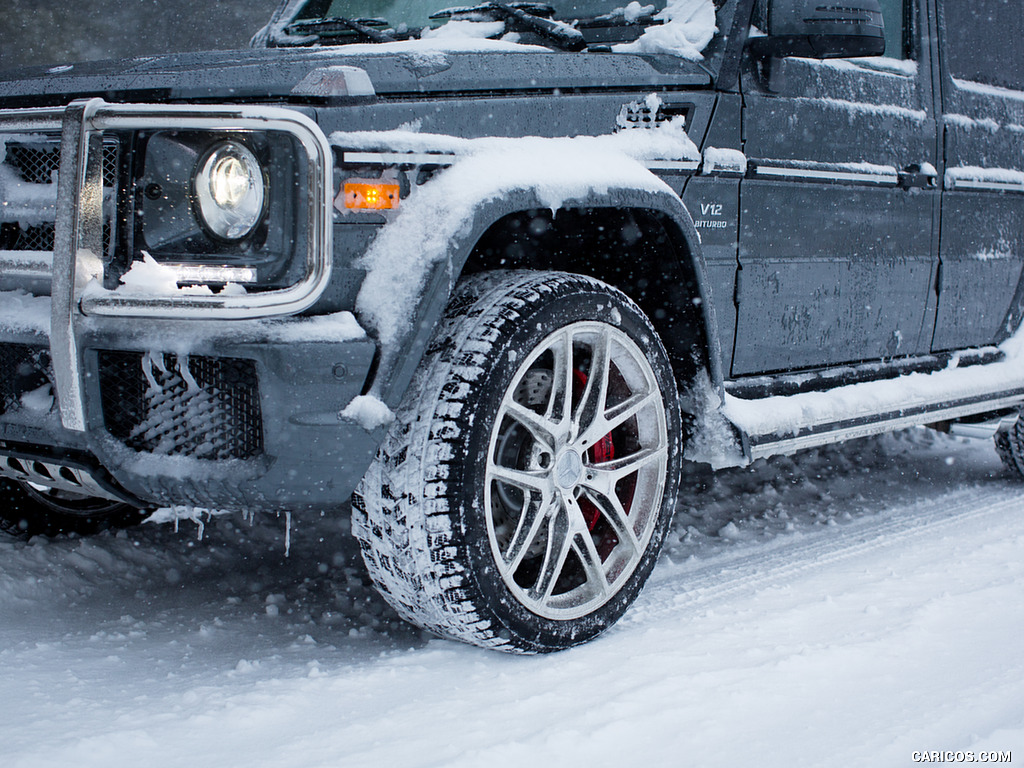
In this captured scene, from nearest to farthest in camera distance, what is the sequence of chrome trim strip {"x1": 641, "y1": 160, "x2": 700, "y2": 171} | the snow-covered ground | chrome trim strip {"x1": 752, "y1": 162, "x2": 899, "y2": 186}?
1. the snow-covered ground
2. chrome trim strip {"x1": 641, "y1": 160, "x2": 700, "y2": 171}
3. chrome trim strip {"x1": 752, "y1": 162, "x2": 899, "y2": 186}

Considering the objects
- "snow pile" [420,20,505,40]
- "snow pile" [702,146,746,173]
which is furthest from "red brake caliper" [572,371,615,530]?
"snow pile" [420,20,505,40]

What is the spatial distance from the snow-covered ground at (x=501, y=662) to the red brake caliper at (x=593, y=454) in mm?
289

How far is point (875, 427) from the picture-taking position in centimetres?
355

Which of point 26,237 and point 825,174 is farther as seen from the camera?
point 825,174

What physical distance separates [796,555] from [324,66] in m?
2.23

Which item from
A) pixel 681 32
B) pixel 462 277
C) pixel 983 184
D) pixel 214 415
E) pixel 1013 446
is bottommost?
pixel 1013 446

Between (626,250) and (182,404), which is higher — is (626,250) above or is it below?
above

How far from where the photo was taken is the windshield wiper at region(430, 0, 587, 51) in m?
2.92

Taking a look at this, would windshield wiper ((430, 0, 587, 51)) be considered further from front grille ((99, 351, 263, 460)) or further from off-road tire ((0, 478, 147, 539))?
off-road tire ((0, 478, 147, 539))

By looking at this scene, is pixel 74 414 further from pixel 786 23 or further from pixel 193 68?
pixel 786 23

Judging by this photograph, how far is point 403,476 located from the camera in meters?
2.27

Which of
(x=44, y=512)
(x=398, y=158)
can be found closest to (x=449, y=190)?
(x=398, y=158)

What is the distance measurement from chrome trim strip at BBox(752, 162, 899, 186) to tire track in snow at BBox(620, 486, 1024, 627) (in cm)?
124

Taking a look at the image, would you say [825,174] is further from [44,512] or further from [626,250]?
[44,512]
